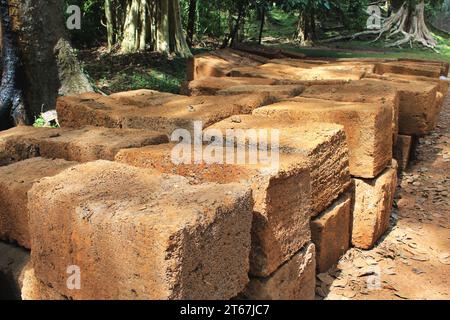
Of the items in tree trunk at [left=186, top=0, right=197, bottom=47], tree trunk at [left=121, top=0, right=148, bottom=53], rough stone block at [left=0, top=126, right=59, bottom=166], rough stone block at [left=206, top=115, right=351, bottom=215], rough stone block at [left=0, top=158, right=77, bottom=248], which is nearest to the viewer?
rough stone block at [left=0, top=158, right=77, bottom=248]

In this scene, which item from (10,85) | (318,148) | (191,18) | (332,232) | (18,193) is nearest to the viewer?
(18,193)

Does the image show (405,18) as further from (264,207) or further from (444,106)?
(264,207)

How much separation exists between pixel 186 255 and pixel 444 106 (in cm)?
523

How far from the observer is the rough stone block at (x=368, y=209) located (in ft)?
10.2

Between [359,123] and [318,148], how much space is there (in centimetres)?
52

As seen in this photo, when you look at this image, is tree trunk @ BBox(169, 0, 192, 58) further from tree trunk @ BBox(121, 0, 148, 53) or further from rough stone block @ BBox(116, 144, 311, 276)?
rough stone block @ BBox(116, 144, 311, 276)

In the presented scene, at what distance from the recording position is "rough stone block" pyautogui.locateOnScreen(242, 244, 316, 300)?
7.12ft

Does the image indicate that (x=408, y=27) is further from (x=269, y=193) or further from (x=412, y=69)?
(x=269, y=193)

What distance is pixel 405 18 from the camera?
16.3m

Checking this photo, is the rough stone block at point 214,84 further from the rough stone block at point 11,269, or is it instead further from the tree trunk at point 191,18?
the tree trunk at point 191,18

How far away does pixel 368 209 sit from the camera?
10.2ft

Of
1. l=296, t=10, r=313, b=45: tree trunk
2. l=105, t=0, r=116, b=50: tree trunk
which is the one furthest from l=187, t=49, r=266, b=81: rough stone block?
l=296, t=10, r=313, b=45: tree trunk

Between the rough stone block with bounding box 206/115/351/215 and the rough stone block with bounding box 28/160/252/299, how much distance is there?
0.65 meters

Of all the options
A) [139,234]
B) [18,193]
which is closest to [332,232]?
[139,234]
